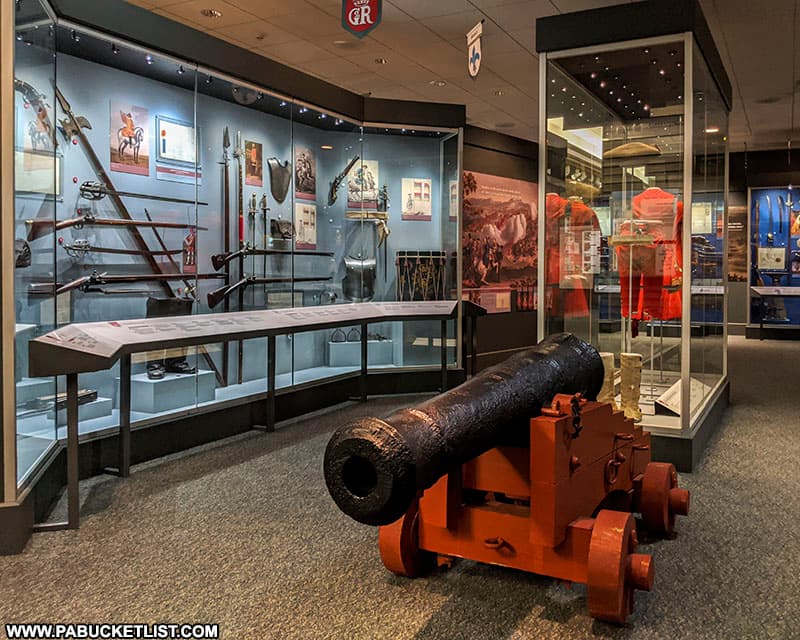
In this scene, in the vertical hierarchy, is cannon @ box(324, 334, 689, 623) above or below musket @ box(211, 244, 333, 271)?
below

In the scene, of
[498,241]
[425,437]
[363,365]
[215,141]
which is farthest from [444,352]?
[425,437]

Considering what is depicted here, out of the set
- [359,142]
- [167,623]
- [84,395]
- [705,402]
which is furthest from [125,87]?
[705,402]

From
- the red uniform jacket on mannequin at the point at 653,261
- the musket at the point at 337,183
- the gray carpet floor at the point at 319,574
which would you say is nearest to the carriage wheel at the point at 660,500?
the gray carpet floor at the point at 319,574

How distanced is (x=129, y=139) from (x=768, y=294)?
514 inches

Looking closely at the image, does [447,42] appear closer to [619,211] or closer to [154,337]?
[619,211]

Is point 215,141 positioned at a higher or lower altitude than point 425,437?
higher

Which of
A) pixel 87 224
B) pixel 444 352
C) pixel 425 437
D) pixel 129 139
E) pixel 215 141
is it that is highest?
pixel 215 141

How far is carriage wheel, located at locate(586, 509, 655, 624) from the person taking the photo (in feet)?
7.86

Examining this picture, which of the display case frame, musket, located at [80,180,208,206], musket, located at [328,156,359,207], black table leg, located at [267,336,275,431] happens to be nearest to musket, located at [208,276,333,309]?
the display case frame

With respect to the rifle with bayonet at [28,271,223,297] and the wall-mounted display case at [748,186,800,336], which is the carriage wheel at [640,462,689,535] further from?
the wall-mounted display case at [748,186,800,336]

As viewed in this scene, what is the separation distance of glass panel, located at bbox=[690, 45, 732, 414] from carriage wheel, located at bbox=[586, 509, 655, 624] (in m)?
2.61

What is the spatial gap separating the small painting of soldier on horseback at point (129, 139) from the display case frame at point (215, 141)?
0.08 metres

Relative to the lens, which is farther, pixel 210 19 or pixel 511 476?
pixel 210 19

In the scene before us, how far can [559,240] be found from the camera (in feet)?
16.6
